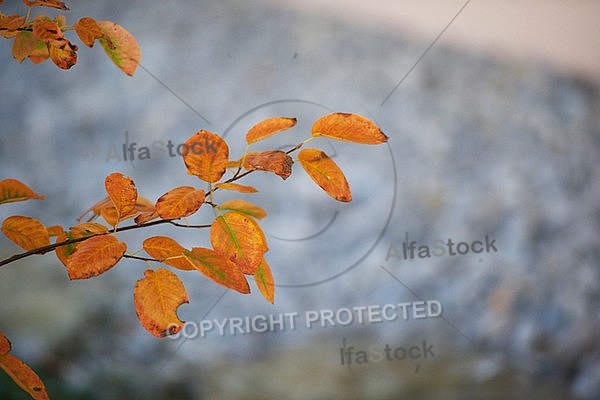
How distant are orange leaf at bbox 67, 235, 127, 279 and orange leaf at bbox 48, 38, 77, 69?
11 centimetres

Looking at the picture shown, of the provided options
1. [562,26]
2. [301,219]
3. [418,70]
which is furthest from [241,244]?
[562,26]

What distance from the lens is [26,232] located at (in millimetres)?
380

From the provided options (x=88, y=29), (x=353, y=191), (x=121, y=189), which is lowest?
(x=121, y=189)

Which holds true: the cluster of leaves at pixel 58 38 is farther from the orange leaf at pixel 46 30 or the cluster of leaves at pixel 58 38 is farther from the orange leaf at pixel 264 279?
the orange leaf at pixel 264 279

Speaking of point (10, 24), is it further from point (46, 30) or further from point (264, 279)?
point (264, 279)

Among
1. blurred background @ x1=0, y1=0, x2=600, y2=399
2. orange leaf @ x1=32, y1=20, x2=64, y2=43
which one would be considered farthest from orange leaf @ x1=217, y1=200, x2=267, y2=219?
blurred background @ x1=0, y1=0, x2=600, y2=399

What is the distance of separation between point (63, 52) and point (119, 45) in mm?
43

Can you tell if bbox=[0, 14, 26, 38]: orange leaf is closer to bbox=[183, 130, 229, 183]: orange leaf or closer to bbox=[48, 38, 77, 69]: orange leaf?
bbox=[48, 38, 77, 69]: orange leaf

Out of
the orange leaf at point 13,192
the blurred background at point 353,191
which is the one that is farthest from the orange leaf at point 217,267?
the blurred background at point 353,191

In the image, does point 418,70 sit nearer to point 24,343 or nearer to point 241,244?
point 24,343

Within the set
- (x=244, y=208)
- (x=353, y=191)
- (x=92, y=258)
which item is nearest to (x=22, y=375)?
(x=92, y=258)

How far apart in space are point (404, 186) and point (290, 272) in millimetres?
388

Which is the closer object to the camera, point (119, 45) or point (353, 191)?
point (119, 45)

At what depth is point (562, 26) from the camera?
1.75 m
